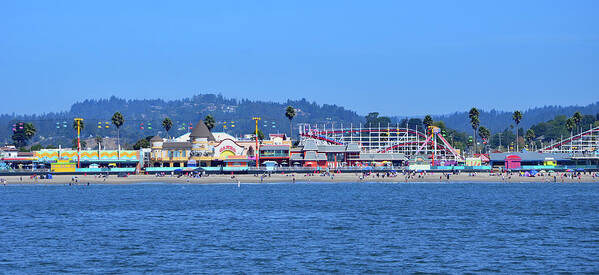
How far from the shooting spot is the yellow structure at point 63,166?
123 m

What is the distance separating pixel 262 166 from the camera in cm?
13200

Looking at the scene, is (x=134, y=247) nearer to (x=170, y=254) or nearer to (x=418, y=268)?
(x=170, y=254)

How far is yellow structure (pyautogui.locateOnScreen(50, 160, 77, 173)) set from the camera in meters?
123

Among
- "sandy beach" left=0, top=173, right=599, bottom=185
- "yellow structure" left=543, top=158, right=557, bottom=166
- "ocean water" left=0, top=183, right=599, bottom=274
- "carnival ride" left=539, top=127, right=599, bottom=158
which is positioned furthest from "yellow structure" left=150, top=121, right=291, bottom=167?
"carnival ride" left=539, top=127, right=599, bottom=158

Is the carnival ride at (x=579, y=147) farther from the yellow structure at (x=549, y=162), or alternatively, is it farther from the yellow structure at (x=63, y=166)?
the yellow structure at (x=63, y=166)

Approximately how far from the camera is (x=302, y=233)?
49.6 meters

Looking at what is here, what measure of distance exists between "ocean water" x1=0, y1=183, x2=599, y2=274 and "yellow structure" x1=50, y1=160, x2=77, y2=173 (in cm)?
3832

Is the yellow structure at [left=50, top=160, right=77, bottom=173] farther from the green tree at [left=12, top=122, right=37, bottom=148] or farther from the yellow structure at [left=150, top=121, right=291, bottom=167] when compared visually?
the green tree at [left=12, top=122, right=37, bottom=148]

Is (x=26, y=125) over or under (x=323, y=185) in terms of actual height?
over

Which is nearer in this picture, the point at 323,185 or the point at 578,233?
the point at 578,233

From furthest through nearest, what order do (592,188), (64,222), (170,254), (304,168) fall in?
(304,168), (592,188), (64,222), (170,254)

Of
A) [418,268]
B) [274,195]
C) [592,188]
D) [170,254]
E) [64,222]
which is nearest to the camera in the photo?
[418,268]

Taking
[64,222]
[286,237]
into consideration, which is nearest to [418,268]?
[286,237]

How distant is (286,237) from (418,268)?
41.6ft
